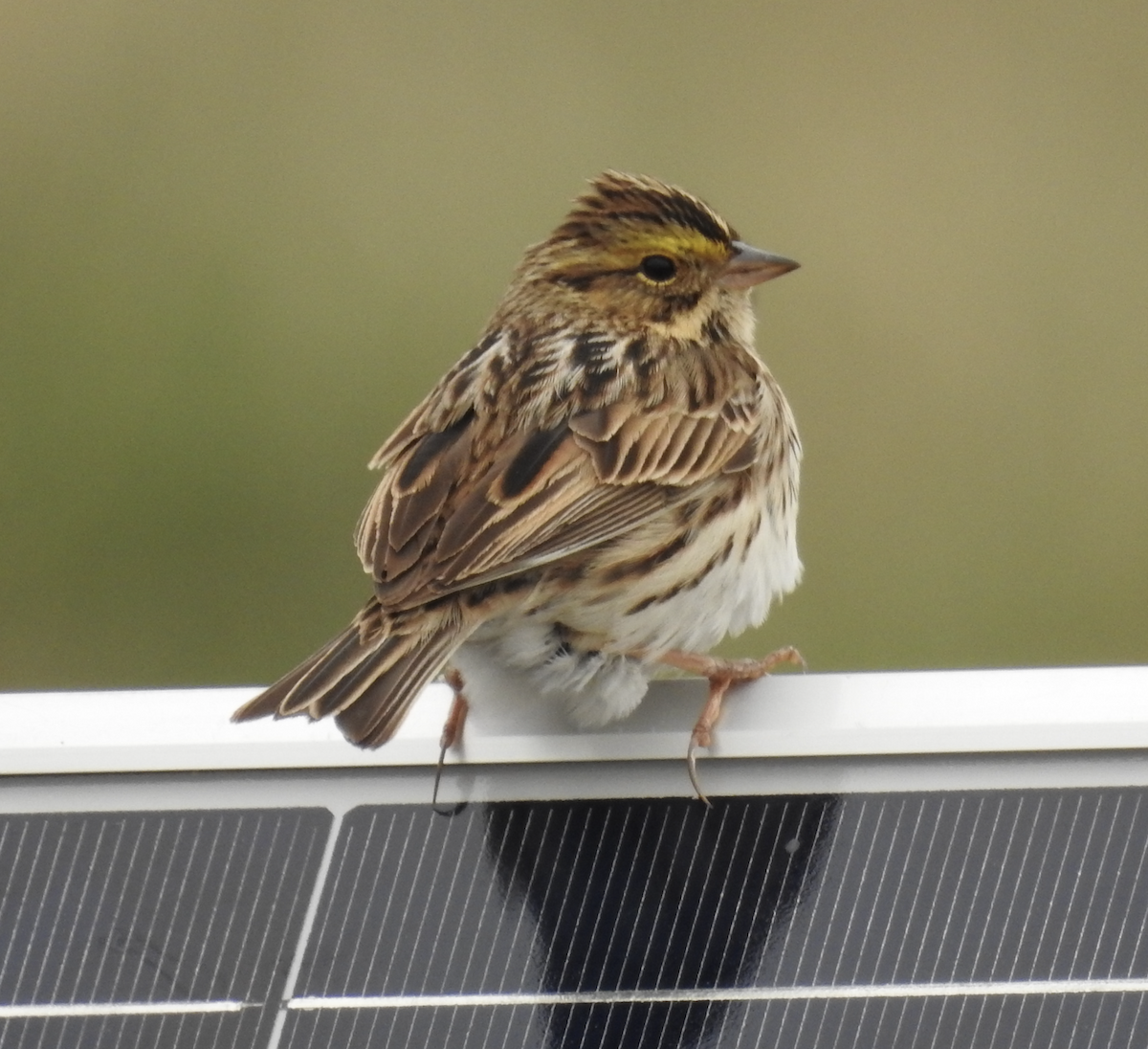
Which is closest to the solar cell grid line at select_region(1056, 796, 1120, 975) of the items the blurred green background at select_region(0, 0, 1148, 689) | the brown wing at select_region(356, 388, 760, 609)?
the brown wing at select_region(356, 388, 760, 609)

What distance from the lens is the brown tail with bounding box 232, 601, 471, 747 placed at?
455 centimetres

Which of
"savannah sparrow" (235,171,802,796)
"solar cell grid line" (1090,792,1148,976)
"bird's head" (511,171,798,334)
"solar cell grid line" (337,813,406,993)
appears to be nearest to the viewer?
"solar cell grid line" (1090,792,1148,976)

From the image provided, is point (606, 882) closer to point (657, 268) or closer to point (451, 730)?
point (451, 730)

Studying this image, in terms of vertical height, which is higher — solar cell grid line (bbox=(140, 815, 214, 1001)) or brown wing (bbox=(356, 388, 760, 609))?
brown wing (bbox=(356, 388, 760, 609))

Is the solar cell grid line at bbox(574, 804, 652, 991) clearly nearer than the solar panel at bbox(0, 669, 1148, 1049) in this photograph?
No

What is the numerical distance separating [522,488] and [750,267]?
1.25 m

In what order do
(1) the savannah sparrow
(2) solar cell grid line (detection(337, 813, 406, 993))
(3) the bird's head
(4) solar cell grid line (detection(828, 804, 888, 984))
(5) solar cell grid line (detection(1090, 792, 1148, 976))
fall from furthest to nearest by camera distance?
(3) the bird's head < (1) the savannah sparrow < (2) solar cell grid line (detection(337, 813, 406, 993)) < (4) solar cell grid line (detection(828, 804, 888, 984)) < (5) solar cell grid line (detection(1090, 792, 1148, 976))

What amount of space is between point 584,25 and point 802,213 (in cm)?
278

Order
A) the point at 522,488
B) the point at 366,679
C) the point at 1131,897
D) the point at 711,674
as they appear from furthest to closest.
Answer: the point at 522,488, the point at 711,674, the point at 366,679, the point at 1131,897

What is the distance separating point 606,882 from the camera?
15.1ft

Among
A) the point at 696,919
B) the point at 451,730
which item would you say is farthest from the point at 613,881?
the point at 451,730

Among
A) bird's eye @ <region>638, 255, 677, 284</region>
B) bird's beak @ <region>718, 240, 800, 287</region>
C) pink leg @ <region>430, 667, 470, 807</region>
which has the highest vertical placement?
bird's beak @ <region>718, 240, 800, 287</region>

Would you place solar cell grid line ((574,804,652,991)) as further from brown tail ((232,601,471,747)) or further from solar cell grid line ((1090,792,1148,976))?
solar cell grid line ((1090,792,1148,976))

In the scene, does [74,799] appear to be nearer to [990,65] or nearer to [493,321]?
[493,321]
